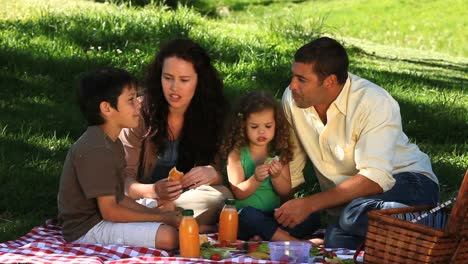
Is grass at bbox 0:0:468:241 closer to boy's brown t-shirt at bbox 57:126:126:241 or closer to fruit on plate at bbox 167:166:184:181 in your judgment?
A: boy's brown t-shirt at bbox 57:126:126:241

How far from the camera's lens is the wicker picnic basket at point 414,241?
14.8 feet

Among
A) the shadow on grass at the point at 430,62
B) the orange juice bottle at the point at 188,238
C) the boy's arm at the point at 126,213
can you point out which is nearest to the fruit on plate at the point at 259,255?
the orange juice bottle at the point at 188,238

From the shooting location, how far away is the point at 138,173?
571 cm

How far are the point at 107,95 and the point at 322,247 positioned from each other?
4.21 ft

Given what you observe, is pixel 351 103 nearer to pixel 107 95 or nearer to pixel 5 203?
pixel 107 95

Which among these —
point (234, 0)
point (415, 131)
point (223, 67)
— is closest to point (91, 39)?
point (223, 67)

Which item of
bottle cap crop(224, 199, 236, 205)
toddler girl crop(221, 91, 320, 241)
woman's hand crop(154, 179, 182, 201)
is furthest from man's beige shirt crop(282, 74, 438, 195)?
woman's hand crop(154, 179, 182, 201)

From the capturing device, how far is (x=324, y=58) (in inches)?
212

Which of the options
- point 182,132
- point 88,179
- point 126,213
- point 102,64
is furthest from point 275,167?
point 102,64

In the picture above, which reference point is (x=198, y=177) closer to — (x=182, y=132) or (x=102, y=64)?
(x=182, y=132)

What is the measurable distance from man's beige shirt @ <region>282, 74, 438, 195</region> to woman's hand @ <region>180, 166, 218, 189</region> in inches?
17.1

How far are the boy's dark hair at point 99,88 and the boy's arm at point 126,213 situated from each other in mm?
410

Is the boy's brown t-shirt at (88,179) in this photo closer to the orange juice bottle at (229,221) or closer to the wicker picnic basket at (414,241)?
the orange juice bottle at (229,221)

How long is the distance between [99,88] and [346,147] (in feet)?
4.22
